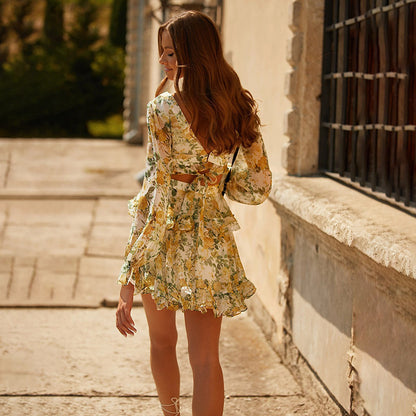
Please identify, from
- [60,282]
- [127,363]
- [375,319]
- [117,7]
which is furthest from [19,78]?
[375,319]

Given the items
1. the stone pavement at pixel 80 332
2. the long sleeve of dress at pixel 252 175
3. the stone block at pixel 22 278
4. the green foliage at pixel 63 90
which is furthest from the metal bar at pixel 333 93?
the green foliage at pixel 63 90

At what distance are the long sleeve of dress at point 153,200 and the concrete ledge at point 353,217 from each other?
73 centimetres

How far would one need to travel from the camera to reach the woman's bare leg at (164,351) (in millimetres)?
2799

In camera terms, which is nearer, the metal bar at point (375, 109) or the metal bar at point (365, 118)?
the metal bar at point (375, 109)

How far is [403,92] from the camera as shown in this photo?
10.2ft

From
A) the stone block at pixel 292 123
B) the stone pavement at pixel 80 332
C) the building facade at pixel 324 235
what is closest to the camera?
the building facade at pixel 324 235

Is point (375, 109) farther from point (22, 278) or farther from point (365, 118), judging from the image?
point (22, 278)

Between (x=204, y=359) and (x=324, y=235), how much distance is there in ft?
3.16

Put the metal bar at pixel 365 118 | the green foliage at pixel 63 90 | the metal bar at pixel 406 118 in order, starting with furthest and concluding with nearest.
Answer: the green foliage at pixel 63 90, the metal bar at pixel 365 118, the metal bar at pixel 406 118

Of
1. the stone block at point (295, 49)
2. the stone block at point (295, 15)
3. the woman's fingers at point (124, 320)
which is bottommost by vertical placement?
the woman's fingers at point (124, 320)

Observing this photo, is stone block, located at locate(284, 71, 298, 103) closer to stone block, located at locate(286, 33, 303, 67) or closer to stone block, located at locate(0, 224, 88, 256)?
stone block, located at locate(286, 33, 303, 67)

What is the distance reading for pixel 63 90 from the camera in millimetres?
24125

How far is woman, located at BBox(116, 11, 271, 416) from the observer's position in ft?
8.58

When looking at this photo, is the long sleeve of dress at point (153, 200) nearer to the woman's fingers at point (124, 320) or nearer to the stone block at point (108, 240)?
the woman's fingers at point (124, 320)
